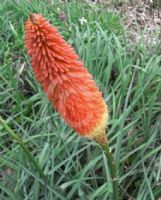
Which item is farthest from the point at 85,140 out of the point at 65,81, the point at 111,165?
the point at 65,81

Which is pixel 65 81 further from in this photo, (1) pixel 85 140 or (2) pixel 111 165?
(1) pixel 85 140

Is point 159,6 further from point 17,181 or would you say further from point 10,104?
point 17,181

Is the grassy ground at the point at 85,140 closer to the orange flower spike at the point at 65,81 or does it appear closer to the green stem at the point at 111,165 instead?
the green stem at the point at 111,165

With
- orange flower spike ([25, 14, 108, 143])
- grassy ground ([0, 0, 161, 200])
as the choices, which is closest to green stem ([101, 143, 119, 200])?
orange flower spike ([25, 14, 108, 143])

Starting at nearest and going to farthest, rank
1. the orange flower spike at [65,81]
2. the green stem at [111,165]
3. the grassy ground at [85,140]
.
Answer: the orange flower spike at [65,81]
the green stem at [111,165]
the grassy ground at [85,140]

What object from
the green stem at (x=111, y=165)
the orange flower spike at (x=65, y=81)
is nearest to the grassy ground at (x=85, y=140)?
the green stem at (x=111, y=165)

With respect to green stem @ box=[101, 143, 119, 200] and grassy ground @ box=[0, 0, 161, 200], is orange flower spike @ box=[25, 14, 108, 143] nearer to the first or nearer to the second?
green stem @ box=[101, 143, 119, 200]
